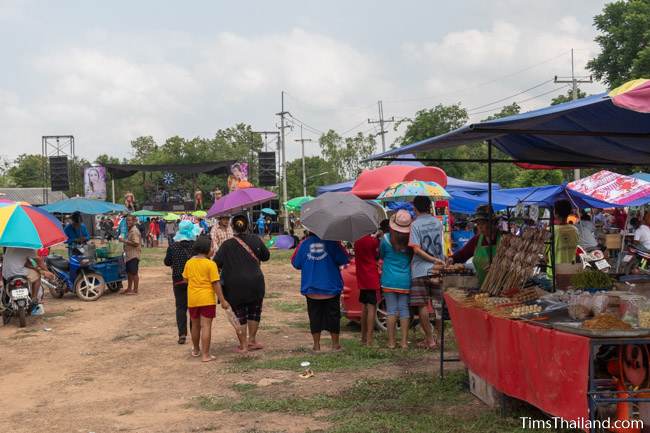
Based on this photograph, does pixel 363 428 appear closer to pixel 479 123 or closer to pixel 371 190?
pixel 479 123

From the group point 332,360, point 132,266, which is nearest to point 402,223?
point 332,360

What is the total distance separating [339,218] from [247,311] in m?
1.81

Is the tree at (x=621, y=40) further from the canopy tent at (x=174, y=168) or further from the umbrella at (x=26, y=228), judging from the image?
the umbrella at (x=26, y=228)

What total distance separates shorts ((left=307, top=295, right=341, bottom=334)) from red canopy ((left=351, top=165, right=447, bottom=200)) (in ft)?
15.5

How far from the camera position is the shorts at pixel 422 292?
8.62 m

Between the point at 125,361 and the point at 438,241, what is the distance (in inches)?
175

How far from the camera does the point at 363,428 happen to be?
568 cm

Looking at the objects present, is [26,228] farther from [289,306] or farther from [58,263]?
[289,306]

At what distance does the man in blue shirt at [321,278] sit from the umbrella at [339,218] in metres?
0.32

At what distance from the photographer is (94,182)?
38.9m

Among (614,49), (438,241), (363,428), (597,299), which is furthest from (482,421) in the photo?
(614,49)

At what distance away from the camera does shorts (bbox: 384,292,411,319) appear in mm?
8742

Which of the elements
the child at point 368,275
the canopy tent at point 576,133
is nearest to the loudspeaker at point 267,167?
the child at point 368,275

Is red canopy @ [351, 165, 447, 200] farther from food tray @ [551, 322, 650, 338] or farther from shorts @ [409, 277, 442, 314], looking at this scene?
food tray @ [551, 322, 650, 338]
